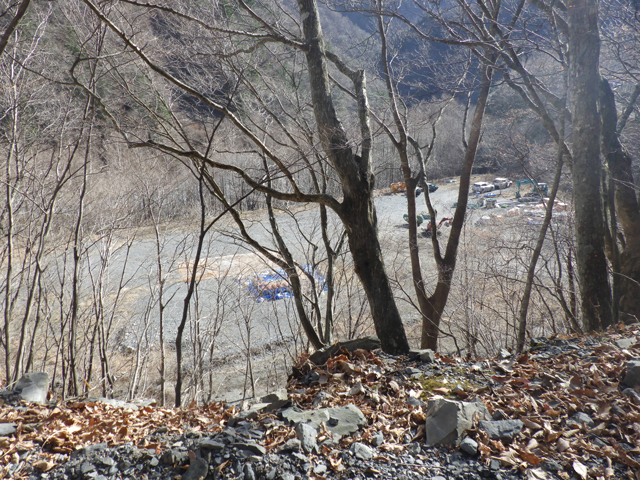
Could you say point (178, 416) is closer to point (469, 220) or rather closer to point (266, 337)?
point (266, 337)

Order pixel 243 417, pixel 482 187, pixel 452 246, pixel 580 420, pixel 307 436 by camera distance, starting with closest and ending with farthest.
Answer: pixel 307 436 < pixel 580 420 < pixel 243 417 < pixel 452 246 < pixel 482 187

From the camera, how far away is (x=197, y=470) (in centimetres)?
176

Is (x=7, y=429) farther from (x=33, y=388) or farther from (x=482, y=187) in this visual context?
(x=482, y=187)

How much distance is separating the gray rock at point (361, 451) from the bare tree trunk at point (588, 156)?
3.32m

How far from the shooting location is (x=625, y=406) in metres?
2.16

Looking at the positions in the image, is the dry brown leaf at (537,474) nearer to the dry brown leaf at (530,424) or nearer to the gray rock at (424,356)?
the dry brown leaf at (530,424)

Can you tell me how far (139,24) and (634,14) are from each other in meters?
6.34

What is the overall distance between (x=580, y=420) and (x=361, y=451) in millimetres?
1211

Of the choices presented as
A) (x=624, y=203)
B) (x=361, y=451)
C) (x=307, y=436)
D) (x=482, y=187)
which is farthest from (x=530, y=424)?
(x=482, y=187)

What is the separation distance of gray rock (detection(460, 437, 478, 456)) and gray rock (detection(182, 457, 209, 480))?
48.3 inches

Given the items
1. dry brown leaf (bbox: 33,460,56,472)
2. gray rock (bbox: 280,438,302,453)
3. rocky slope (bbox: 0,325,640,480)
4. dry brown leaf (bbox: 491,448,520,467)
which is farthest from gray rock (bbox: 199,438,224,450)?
dry brown leaf (bbox: 491,448,520,467)

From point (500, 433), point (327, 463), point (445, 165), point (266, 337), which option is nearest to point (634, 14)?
point (500, 433)

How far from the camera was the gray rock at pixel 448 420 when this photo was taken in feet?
6.49

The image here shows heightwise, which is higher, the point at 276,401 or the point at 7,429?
the point at 7,429
